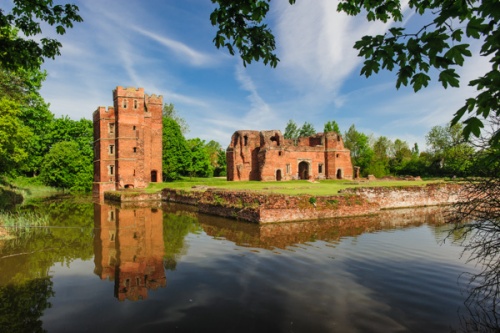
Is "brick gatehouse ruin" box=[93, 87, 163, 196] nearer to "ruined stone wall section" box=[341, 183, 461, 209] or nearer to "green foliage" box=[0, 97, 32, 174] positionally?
"green foliage" box=[0, 97, 32, 174]

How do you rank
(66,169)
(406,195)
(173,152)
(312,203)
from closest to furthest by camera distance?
(312,203) < (406,195) < (66,169) < (173,152)

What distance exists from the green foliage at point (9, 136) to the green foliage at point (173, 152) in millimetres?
Result: 26380

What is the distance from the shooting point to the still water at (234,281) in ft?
18.8

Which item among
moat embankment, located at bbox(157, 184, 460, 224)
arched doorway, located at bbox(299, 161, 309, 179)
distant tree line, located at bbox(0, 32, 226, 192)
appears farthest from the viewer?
arched doorway, located at bbox(299, 161, 309, 179)

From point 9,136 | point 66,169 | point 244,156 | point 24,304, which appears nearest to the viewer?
point 24,304

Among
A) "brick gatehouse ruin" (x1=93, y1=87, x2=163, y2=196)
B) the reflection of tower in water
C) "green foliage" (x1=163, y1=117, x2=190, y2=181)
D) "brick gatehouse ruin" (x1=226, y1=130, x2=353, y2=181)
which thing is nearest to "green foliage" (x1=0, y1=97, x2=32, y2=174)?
the reflection of tower in water

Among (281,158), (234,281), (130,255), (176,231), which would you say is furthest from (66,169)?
(234,281)

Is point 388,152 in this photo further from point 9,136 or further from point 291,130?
point 9,136

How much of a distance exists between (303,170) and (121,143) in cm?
2599

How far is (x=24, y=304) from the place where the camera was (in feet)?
21.3

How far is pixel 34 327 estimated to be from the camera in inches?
218

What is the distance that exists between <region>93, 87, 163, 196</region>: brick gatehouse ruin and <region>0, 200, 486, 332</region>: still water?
81.4ft

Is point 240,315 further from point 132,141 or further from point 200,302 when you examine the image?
point 132,141

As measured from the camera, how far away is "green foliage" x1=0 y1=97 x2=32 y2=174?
21562 mm
